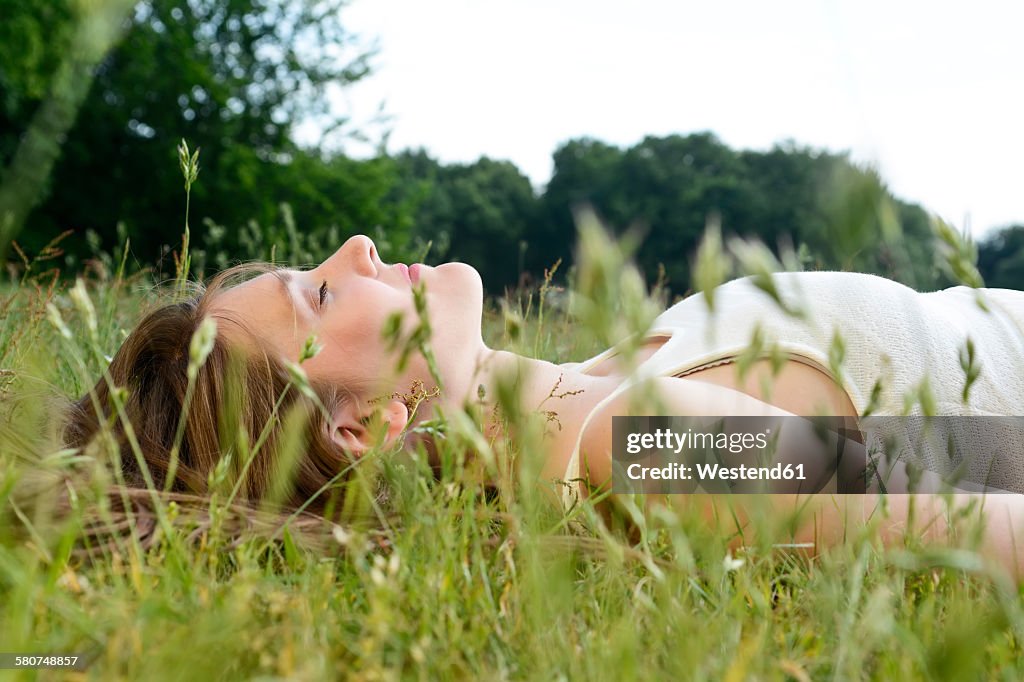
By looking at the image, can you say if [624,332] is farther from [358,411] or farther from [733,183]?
[733,183]

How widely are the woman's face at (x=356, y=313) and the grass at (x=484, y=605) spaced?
668 millimetres

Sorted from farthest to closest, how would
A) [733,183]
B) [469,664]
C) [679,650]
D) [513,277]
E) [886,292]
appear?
[513,277] < [733,183] < [886,292] < [469,664] < [679,650]

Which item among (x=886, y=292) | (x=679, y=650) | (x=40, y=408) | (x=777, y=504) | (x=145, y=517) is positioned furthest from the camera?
(x=886, y=292)

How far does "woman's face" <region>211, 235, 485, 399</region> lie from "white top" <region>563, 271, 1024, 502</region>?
511 millimetres

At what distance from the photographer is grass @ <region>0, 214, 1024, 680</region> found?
0.87 metres

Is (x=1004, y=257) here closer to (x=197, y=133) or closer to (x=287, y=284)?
(x=197, y=133)

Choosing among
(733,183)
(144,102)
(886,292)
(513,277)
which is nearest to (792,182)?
(733,183)

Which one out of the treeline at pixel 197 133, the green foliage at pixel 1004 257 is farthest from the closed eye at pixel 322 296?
the green foliage at pixel 1004 257

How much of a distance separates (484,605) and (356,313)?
1.13m

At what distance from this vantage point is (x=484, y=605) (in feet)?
3.59

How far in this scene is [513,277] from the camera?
45219mm

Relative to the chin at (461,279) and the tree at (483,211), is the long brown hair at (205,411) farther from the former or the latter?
the tree at (483,211)

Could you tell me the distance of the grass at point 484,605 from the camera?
872 mm

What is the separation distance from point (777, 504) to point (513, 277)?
43774mm
